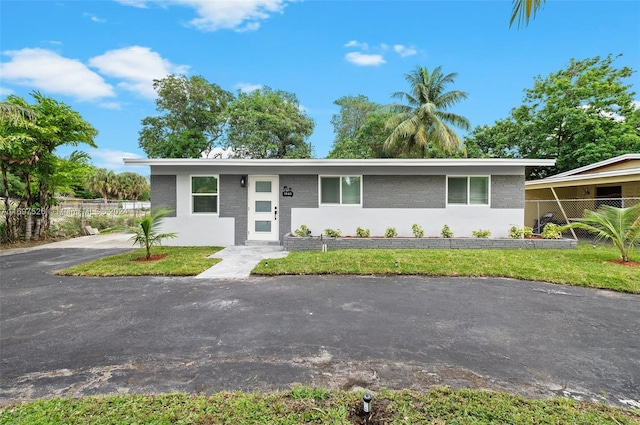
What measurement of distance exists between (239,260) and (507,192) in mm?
8400

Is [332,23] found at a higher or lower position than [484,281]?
higher

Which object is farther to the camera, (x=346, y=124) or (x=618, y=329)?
(x=346, y=124)

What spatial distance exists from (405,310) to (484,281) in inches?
95.6

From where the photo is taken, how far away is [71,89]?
14.5 m

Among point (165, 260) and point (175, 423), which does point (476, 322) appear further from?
point (165, 260)

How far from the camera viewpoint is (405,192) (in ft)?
31.3

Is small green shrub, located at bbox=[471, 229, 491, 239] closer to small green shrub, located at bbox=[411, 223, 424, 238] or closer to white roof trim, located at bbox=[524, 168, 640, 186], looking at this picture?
small green shrub, located at bbox=[411, 223, 424, 238]

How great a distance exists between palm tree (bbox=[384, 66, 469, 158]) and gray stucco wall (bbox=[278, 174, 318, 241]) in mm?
11023

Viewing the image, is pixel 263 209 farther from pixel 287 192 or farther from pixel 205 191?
pixel 205 191

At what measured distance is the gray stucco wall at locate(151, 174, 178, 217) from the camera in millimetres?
9562

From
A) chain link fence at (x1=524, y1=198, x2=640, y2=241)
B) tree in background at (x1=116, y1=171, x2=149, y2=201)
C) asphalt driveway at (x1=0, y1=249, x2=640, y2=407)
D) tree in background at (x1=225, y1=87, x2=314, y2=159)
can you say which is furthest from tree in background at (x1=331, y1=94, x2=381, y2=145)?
tree in background at (x1=116, y1=171, x2=149, y2=201)

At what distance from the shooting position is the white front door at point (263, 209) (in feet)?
31.6

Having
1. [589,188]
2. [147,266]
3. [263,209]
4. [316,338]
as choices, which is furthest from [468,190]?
[147,266]

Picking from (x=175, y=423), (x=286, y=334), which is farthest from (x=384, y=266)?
(x=175, y=423)
